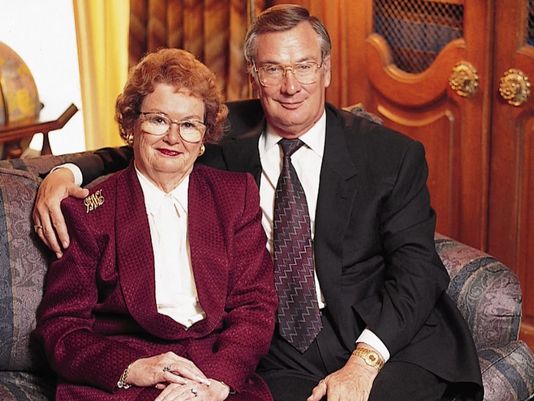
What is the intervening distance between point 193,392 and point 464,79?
66.8 inches

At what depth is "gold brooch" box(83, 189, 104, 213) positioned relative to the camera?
2.52 metres

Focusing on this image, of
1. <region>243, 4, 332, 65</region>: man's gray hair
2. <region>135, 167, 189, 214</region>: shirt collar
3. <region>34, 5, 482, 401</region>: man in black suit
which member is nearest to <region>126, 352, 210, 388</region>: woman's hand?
<region>34, 5, 482, 401</region>: man in black suit

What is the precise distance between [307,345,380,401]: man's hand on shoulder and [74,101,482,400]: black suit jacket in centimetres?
9

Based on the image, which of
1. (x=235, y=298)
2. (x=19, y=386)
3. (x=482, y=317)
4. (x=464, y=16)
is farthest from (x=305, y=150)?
(x=464, y=16)

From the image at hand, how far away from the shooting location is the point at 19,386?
2.56m

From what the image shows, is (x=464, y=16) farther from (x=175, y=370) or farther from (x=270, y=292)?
(x=175, y=370)

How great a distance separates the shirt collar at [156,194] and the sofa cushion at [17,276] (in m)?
0.27

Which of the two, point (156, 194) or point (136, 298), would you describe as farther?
point (156, 194)

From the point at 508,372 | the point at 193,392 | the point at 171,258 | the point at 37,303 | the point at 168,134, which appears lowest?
the point at 508,372

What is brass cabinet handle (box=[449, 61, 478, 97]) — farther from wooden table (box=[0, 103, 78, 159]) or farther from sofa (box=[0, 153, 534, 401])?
wooden table (box=[0, 103, 78, 159])

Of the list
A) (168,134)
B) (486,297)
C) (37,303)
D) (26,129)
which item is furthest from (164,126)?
(26,129)

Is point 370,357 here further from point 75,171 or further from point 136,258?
point 75,171

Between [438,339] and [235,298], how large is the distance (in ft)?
1.64

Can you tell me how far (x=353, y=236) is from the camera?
2.66 metres
